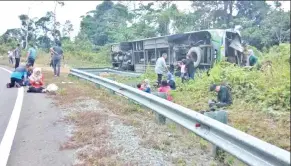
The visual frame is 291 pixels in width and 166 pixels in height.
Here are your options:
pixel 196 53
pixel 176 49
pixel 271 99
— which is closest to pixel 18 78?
pixel 196 53

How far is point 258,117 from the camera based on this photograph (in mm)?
1512

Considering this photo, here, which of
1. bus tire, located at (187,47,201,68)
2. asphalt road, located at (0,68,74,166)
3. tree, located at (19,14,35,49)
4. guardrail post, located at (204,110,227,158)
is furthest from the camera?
tree, located at (19,14,35,49)

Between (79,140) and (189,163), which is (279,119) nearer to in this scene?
(189,163)

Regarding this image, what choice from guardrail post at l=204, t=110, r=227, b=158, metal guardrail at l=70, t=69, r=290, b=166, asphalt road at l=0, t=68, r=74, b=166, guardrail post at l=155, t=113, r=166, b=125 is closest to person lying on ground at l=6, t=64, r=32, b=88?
asphalt road at l=0, t=68, r=74, b=166

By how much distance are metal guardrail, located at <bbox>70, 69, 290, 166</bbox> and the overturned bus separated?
4.40 metres

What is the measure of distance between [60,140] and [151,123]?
159 cm

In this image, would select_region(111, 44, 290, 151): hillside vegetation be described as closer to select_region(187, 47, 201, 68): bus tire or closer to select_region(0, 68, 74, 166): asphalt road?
select_region(0, 68, 74, 166): asphalt road

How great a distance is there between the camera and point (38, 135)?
5238mm

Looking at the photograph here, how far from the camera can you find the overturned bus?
13.5 meters

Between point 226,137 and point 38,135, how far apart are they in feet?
10.1

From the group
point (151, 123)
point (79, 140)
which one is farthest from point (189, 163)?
point (151, 123)

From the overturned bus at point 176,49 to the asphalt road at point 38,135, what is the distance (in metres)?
4.74

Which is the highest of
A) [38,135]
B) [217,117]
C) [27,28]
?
[27,28]

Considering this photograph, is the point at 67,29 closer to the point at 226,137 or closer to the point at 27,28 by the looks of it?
the point at 27,28
